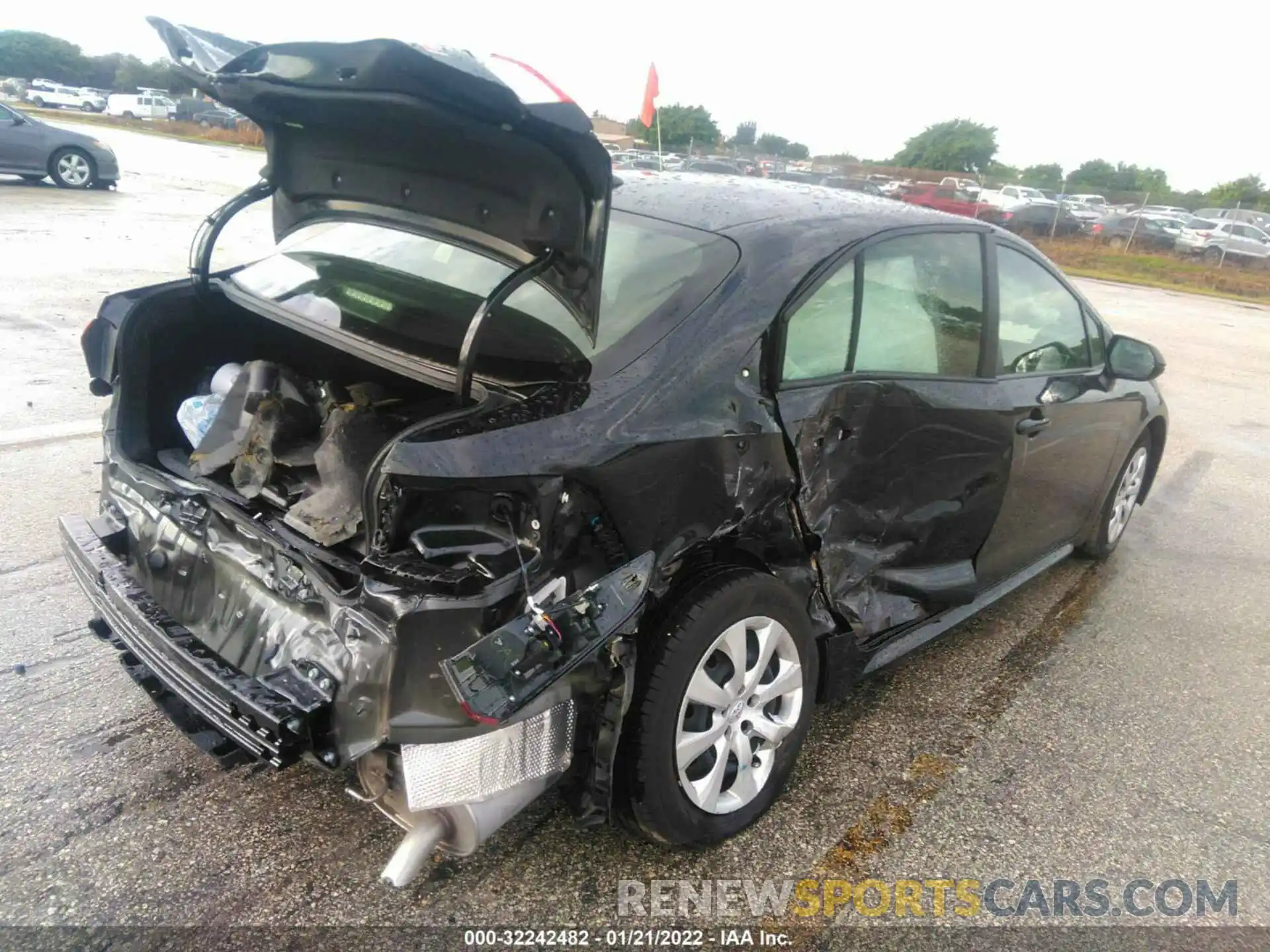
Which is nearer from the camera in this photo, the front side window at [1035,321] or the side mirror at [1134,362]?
the front side window at [1035,321]

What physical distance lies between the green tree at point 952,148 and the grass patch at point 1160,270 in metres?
33.6

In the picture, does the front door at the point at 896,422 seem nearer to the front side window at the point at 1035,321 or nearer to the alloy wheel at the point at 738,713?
the front side window at the point at 1035,321

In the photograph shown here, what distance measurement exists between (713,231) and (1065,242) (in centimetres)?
2973

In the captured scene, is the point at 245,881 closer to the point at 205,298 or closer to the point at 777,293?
the point at 205,298

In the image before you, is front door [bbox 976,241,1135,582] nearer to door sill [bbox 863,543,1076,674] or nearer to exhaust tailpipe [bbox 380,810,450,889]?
door sill [bbox 863,543,1076,674]

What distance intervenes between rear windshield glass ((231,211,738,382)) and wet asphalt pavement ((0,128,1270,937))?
1.28 metres

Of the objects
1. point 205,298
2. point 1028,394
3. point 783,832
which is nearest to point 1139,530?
point 1028,394

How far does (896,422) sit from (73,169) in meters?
18.2

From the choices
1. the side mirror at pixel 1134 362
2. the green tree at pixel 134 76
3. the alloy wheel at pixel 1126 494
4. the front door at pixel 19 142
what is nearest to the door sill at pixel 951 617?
the alloy wheel at pixel 1126 494

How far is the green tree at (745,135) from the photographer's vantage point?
46.6 meters

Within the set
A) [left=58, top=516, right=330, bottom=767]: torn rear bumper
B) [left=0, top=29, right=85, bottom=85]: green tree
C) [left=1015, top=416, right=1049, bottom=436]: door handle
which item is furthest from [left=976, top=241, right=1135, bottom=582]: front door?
[left=0, top=29, right=85, bottom=85]: green tree

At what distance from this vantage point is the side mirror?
3840mm

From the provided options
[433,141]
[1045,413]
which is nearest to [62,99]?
[433,141]

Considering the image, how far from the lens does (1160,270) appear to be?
1001 inches
